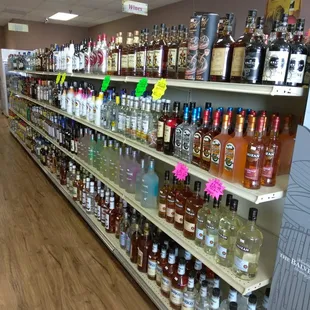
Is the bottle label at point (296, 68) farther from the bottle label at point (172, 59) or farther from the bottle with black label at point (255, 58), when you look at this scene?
the bottle label at point (172, 59)

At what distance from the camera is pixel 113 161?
2627 millimetres

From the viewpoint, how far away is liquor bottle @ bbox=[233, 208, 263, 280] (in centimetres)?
136

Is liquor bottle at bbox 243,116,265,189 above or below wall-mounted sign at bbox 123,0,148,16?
below

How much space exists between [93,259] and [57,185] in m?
1.61

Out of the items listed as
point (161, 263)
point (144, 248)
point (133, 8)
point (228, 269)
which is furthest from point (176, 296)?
point (133, 8)

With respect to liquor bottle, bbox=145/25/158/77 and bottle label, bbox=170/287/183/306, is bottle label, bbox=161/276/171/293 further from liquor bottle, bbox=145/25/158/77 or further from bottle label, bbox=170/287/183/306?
liquor bottle, bbox=145/25/158/77

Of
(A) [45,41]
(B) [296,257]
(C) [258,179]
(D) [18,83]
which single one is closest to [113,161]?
(C) [258,179]

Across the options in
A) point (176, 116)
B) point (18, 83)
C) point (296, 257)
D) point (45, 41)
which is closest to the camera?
point (296, 257)

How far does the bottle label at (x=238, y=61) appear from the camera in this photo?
1252mm

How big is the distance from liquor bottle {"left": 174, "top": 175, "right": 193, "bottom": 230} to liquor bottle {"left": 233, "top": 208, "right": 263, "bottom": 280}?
443 mm

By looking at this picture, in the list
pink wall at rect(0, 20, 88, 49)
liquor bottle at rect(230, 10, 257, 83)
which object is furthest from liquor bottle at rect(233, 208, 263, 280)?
pink wall at rect(0, 20, 88, 49)

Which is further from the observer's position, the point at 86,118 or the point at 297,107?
the point at 86,118

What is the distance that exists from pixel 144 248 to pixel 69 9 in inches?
279

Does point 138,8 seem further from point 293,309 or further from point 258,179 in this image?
point 293,309
